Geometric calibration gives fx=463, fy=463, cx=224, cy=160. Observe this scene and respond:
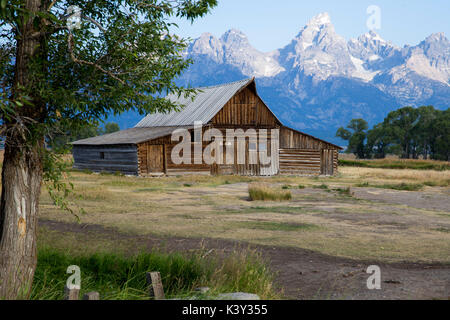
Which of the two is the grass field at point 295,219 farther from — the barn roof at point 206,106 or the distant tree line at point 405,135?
the distant tree line at point 405,135

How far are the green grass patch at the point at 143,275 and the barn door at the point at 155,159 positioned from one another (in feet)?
84.8

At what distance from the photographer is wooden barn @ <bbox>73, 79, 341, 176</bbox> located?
34.6 m

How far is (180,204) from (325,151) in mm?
25135

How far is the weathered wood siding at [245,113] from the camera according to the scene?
37094 mm

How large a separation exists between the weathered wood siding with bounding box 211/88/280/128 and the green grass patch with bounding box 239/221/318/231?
75.3ft

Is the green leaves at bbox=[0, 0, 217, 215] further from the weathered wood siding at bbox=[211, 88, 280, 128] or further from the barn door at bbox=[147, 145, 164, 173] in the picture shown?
the weathered wood siding at bbox=[211, 88, 280, 128]

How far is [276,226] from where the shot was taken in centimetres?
1353

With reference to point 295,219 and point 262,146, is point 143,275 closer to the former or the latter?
point 295,219

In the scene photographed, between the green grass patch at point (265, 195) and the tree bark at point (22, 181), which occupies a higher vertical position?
the tree bark at point (22, 181)

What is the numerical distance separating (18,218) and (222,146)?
30.2 metres

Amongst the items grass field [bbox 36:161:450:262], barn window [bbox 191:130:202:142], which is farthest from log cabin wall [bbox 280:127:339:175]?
grass field [bbox 36:161:450:262]

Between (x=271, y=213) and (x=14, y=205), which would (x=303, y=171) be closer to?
(x=271, y=213)

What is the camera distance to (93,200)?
18.9 metres

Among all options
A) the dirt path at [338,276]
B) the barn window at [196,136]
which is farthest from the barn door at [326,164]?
the dirt path at [338,276]
